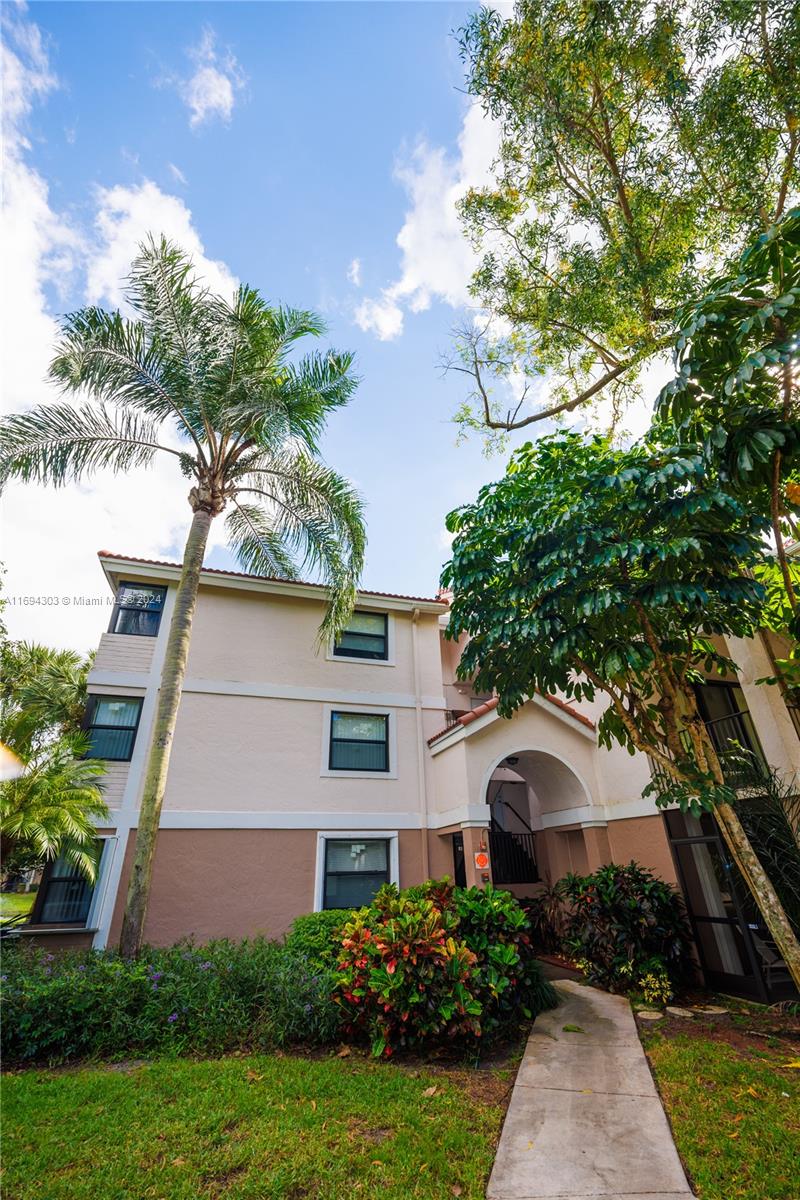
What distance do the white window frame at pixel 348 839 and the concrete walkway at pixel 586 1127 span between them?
4926mm

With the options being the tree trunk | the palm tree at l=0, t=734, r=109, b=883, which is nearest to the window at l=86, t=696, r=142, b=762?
the palm tree at l=0, t=734, r=109, b=883

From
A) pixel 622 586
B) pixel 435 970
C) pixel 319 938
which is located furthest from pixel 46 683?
pixel 622 586

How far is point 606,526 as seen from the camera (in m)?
6.95

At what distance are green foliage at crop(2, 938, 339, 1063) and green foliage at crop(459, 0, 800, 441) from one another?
41.6ft

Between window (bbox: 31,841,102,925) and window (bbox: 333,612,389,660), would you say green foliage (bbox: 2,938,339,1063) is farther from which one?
window (bbox: 333,612,389,660)

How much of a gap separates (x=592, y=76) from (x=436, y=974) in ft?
48.4

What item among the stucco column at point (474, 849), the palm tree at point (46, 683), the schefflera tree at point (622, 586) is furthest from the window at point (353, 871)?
the palm tree at point (46, 683)

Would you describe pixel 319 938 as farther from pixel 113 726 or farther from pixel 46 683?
pixel 46 683

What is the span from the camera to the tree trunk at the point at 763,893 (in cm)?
606

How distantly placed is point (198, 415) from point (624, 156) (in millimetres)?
9970

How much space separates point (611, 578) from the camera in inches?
280

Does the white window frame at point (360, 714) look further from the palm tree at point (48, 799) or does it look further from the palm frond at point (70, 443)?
the palm frond at point (70, 443)

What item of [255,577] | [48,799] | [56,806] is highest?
[255,577]

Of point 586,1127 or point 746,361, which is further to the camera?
point 746,361
